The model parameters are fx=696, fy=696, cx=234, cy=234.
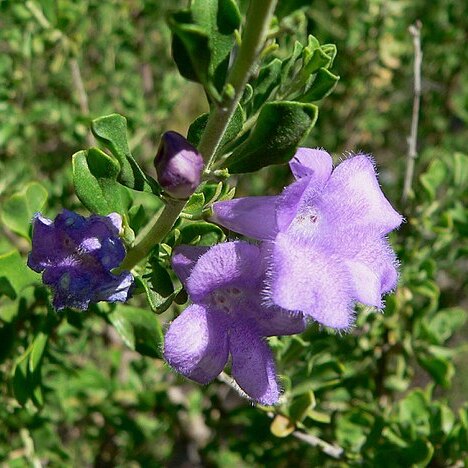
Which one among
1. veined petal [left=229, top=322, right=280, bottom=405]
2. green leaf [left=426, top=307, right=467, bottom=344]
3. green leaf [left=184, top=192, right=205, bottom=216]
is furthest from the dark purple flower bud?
green leaf [left=426, top=307, right=467, bottom=344]

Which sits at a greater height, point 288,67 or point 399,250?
point 288,67

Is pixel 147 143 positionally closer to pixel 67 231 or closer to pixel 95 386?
pixel 95 386

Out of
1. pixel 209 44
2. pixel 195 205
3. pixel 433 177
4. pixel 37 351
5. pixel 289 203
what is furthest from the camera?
pixel 433 177

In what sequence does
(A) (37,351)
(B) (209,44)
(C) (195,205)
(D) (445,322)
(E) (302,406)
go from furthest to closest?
(D) (445,322) → (E) (302,406) → (A) (37,351) → (C) (195,205) → (B) (209,44)

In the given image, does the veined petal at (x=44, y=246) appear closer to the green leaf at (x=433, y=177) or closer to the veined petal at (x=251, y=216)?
the veined petal at (x=251, y=216)

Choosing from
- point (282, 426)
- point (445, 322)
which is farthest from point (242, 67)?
point (445, 322)

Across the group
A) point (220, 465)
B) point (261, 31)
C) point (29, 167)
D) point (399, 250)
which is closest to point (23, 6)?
point (29, 167)

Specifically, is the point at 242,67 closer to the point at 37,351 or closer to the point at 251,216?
the point at 251,216

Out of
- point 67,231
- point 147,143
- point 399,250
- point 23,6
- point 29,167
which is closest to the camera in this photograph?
point 67,231
